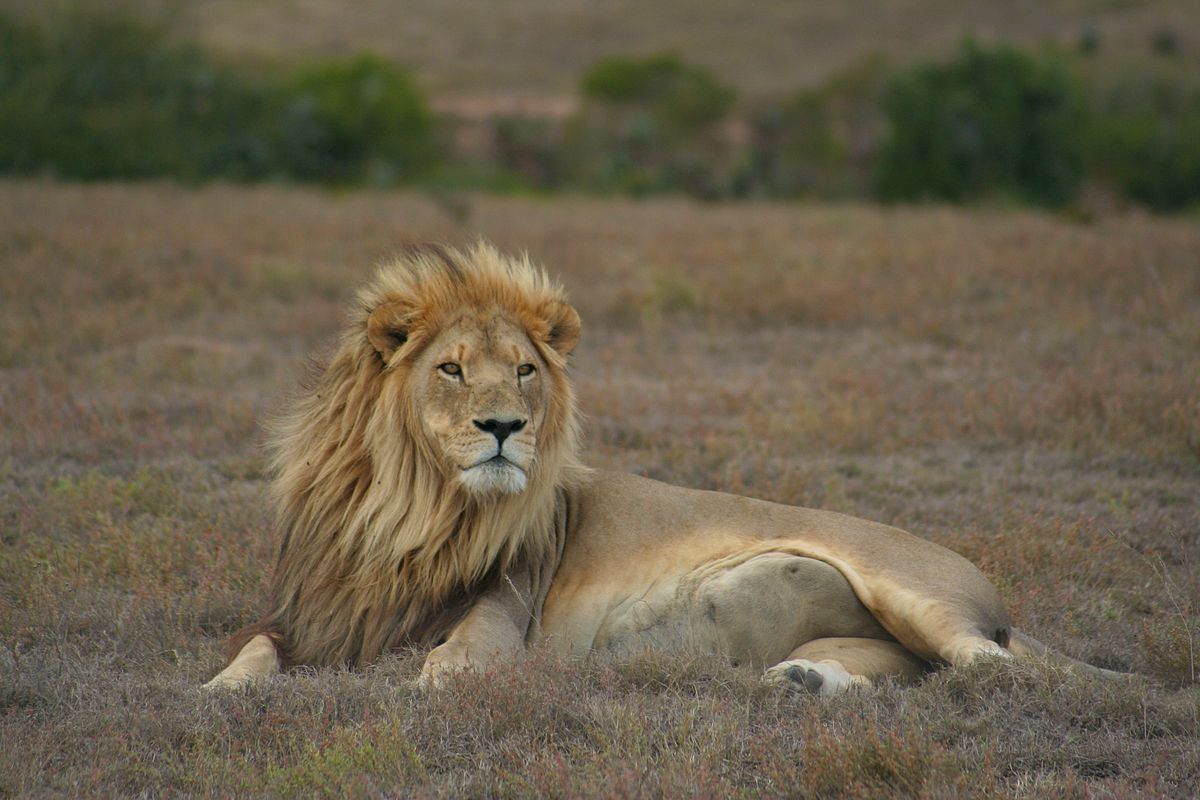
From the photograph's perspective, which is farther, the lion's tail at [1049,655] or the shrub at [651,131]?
the shrub at [651,131]

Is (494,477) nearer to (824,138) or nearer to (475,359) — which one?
(475,359)

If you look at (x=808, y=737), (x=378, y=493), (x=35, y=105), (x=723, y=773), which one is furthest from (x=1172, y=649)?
(x=35, y=105)

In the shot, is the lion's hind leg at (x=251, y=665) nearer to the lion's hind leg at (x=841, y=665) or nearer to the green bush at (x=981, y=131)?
the lion's hind leg at (x=841, y=665)

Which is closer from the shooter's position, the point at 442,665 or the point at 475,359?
the point at 442,665

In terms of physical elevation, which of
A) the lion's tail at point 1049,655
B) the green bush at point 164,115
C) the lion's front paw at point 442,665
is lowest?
the lion's tail at point 1049,655

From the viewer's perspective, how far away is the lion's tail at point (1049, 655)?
4.55 m

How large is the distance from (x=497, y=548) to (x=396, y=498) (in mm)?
407

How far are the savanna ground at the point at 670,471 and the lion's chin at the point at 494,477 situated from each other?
0.60 metres

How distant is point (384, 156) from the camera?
35969mm

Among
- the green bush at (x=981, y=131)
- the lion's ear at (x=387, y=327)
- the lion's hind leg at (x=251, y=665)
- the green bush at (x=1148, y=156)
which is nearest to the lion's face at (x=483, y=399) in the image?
the lion's ear at (x=387, y=327)

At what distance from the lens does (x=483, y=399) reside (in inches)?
179

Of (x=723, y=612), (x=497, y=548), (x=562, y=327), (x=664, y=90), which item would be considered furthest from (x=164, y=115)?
(x=664, y=90)

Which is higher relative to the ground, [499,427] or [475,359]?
[475,359]

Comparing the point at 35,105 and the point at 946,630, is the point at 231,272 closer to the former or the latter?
the point at 946,630
